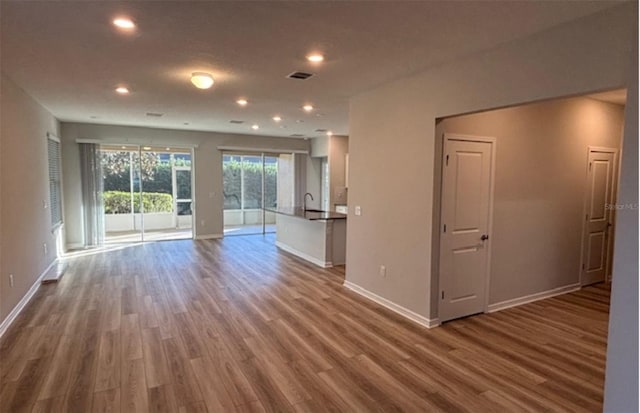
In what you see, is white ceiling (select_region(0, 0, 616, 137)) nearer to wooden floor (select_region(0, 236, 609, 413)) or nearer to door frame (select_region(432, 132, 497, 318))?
door frame (select_region(432, 132, 497, 318))

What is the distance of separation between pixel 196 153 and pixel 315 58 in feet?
21.0

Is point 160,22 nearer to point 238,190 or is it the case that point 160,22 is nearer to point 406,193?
point 406,193

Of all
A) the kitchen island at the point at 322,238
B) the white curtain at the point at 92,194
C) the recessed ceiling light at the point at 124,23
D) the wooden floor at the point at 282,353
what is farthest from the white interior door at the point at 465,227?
the white curtain at the point at 92,194

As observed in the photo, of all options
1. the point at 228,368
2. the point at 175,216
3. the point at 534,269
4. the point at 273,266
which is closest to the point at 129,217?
the point at 175,216

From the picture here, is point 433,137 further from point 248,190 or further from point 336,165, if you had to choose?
point 248,190

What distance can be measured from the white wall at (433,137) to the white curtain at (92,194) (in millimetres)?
6037

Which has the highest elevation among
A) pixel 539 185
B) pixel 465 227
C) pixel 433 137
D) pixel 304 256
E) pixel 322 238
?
pixel 433 137

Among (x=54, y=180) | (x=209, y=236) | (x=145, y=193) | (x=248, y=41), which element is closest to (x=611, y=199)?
(x=248, y=41)

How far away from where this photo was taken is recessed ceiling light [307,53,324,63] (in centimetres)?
324

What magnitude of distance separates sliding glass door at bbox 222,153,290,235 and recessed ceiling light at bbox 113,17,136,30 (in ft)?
23.2

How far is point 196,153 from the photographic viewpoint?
8977 millimetres

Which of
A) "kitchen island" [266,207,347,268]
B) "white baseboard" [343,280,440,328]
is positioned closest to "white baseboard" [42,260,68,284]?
"kitchen island" [266,207,347,268]

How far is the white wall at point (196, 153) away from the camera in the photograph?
25.4 ft

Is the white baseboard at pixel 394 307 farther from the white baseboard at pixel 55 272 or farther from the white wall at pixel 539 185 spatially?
the white baseboard at pixel 55 272
